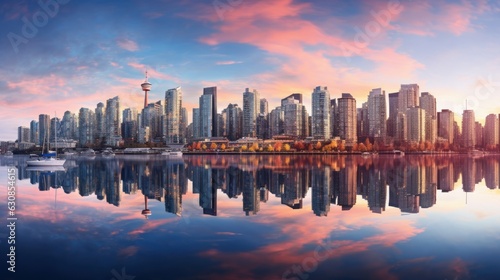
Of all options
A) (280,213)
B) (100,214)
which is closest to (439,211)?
(280,213)

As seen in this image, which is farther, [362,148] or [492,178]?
[362,148]

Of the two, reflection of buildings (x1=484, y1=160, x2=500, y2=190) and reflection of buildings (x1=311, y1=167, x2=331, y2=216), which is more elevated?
reflection of buildings (x1=311, y1=167, x2=331, y2=216)

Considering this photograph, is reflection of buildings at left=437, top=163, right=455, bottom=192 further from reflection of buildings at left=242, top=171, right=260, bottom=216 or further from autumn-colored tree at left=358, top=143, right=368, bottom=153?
autumn-colored tree at left=358, top=143, right=368, bottom=153

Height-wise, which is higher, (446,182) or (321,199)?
(321,199)

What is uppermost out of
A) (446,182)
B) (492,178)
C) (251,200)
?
(251,200)

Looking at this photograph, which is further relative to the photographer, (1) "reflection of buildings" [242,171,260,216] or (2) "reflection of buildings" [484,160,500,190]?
(2) "reflection of buildings" [484,160,500,190]

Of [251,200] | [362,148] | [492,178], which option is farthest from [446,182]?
[362,148]

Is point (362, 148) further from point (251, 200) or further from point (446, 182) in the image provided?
point (251, 200)

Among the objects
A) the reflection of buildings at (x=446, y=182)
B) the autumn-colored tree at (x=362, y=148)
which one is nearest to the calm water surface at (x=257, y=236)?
the reflection of buildings at (x=446, y=182)

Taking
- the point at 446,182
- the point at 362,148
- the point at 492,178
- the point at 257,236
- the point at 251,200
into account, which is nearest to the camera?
the point at 257,236

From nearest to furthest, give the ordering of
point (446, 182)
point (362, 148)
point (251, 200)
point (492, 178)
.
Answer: point (251, 200)
point (446, 182)
point (492, 178)
point (362, 148)

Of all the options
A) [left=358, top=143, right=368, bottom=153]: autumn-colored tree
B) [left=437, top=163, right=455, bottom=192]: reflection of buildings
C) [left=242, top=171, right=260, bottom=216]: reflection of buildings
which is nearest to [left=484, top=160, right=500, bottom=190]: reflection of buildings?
[left=437, top=163, right=455, bottom=192]: reflection of buildings

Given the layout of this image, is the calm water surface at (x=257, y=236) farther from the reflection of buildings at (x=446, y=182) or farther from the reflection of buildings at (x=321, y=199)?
the reflection of buildings at (x=446, y=182)

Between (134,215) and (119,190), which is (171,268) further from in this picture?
(119,190)
